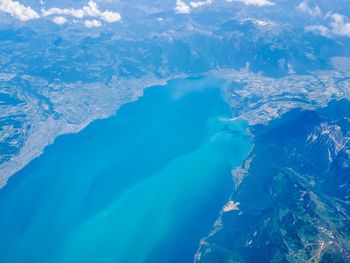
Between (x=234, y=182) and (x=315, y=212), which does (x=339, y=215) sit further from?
(x=234, y=182)

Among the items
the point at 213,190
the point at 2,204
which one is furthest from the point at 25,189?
the point at 213,190

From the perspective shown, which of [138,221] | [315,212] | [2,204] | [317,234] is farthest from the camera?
[2,204]

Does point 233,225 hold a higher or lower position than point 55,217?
higher

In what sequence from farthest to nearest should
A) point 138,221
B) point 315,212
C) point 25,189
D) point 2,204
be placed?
point 25,189
point 2,204
point 138,221
point 315,212

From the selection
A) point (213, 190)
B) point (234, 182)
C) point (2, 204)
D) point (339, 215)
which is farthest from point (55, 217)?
point (339, 215)

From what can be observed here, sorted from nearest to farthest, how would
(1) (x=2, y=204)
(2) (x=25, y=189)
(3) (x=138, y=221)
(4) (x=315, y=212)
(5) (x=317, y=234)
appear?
(5) (x=317, y=234) → (4) (x=315, y=212) → (3) (x=138, y=221) → (1) (x=2, y=204) → (2) (x=25, y=189)

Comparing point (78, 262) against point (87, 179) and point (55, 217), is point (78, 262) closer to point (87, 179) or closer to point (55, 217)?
point (55, 217)

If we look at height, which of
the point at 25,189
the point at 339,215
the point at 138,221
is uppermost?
the point at 339,215

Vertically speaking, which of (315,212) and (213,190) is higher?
(315,212)

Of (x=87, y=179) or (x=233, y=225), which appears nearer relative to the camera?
(x=233, y=225)
